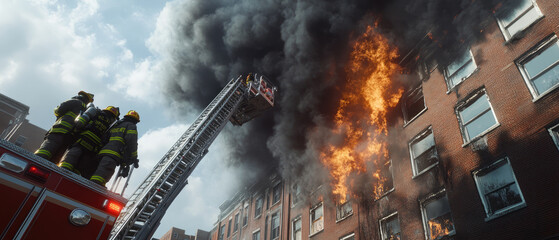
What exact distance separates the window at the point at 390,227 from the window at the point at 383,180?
0.94 meters

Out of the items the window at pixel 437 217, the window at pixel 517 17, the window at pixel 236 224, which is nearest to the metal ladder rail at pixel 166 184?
the window at pixel 437 217

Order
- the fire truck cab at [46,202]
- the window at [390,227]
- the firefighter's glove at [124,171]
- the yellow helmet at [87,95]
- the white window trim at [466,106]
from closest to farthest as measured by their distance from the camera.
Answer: the fire truck cab at [46,202]
the firefighter's glove at [124,171]
the yellow helmet at [87,95]
the white window trim at [466,106]
the window at [390,227]

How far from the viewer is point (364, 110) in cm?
1385

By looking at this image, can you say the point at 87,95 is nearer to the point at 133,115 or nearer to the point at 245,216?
the point at 133,115

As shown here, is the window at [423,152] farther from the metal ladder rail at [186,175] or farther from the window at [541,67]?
the metal ladder rail at [186,175]

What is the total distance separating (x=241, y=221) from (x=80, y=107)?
22135 mm

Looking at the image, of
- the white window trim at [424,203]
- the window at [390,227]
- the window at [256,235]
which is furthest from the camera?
the window at [256,235]

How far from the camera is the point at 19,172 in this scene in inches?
113

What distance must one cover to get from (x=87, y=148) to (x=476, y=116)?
10281mm

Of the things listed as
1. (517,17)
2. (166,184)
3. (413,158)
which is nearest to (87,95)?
(166,184)

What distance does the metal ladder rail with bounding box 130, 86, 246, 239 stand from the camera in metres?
5.98

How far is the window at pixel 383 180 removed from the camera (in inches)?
479

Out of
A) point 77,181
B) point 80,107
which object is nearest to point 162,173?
point 80,107

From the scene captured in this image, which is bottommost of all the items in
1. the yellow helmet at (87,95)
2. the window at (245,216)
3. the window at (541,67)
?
the yellow helmet at (87,95)
